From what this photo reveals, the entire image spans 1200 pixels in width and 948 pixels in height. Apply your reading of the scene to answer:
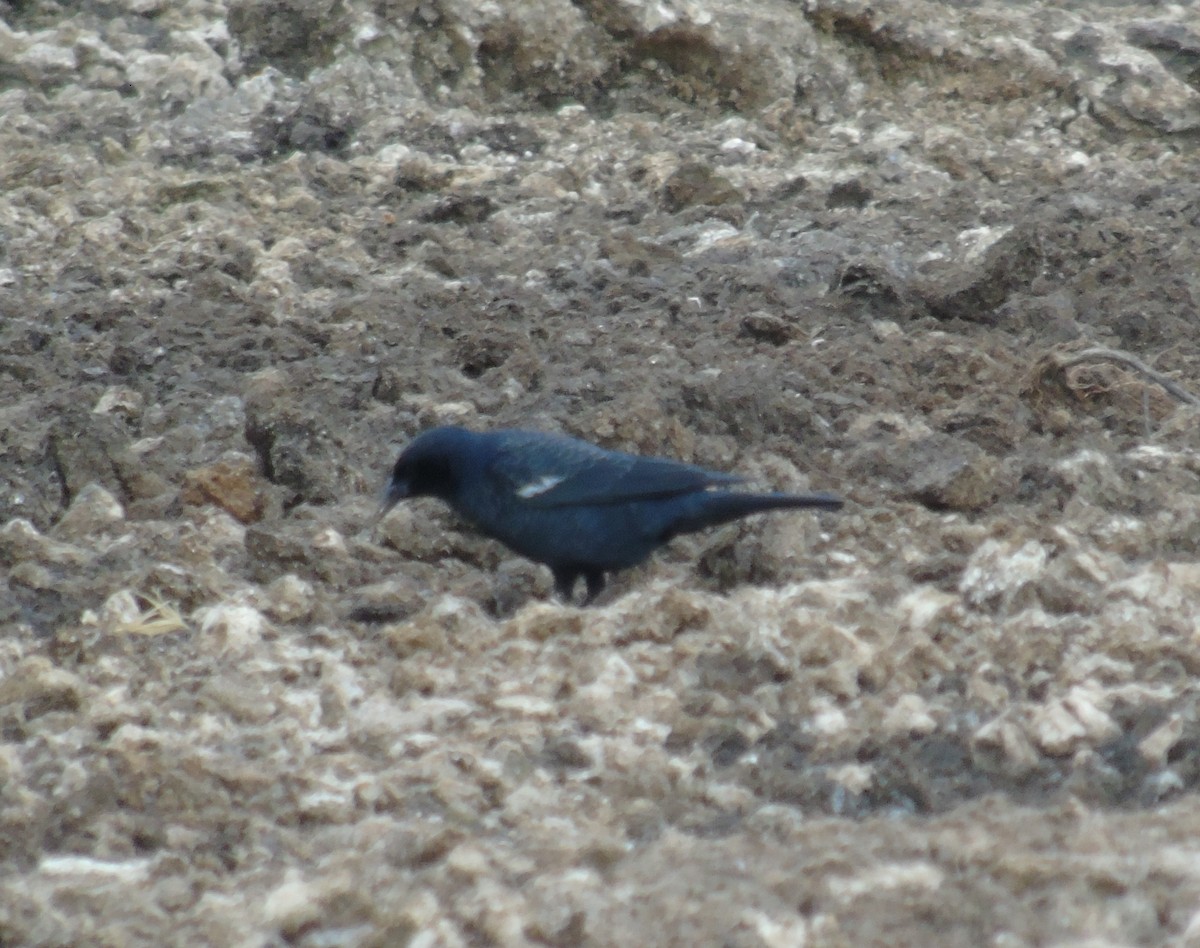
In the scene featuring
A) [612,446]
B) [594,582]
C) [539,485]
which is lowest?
[594,582]

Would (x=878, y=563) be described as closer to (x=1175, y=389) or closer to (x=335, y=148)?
(x=1175, y=389)

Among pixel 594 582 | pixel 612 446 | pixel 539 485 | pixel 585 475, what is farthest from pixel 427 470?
pixel 612 446

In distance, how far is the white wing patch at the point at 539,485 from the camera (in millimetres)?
4129

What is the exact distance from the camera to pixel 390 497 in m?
4.21

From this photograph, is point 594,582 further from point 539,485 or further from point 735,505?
point 735,505

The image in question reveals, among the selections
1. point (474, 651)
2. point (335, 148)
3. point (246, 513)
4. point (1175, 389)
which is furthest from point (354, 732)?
point (335, 148)

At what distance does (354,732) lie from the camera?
3227 mm

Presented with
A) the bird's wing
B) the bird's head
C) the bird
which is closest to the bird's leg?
the bird

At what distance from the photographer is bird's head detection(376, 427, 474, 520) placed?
4.13 metres

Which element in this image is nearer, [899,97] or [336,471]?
[336,471]

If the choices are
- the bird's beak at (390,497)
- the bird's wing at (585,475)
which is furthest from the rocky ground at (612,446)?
the bird's wing at (585,475)

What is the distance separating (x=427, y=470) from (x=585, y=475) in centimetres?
39

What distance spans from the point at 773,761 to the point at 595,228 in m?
3.29

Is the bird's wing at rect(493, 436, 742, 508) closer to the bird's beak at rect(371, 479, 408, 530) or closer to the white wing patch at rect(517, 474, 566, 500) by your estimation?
the white wing patch at rect(517, 474, 566, 500)
